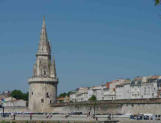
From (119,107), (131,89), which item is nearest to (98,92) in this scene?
(131,89)

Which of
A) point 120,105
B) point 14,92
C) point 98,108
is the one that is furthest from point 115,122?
point 14,92

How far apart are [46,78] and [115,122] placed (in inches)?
1680

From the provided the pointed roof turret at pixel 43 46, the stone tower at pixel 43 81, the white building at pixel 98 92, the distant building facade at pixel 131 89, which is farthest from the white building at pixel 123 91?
the pointed roof turret at pixel 43 46

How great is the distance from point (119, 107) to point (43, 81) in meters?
19.6

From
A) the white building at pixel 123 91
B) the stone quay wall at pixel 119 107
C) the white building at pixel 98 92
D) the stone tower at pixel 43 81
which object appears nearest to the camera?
the stone quay wall at pixel 119 107

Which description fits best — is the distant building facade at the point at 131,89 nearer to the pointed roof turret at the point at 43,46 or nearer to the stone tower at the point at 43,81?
the stone tower at the point at 43,81

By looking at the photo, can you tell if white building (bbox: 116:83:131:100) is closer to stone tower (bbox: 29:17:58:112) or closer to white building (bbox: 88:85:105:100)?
white building (bbox: 88:85:105:100)

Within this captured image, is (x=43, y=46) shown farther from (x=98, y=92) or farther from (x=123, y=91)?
(x=98, y=92)

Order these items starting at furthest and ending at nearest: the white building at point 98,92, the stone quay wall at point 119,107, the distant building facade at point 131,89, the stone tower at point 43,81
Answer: the white building at point 98,92
the distant building facade at point 131,89
the stone tower at point 43,81
the stone quay wall at point 119,107

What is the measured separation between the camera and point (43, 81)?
74.6 m

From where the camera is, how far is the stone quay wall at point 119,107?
53.0 meters

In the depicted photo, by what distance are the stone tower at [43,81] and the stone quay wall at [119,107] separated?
2235mm

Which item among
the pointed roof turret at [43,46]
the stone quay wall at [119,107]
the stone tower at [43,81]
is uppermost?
the pointed roof turret at [43,46]

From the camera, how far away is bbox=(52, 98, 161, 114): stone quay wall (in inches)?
2087
